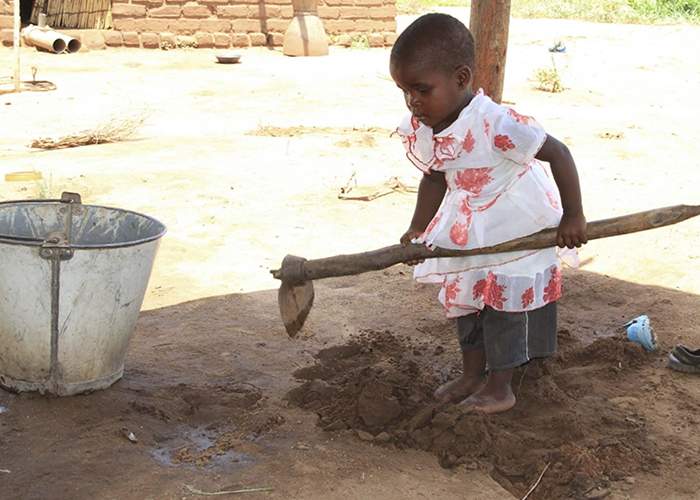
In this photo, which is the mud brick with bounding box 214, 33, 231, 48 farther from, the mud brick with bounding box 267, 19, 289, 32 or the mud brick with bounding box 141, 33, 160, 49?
the mud brick with bounding box 141, 33, 160, 49

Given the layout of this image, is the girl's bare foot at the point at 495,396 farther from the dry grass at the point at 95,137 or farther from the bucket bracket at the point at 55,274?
the dry grass at the point at 95,137

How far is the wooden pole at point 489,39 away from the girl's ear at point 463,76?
1.56 meters

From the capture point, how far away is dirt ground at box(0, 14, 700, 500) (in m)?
2.66

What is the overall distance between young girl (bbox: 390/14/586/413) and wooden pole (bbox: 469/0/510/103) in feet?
4.52

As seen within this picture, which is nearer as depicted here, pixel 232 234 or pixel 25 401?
pixel 25 401

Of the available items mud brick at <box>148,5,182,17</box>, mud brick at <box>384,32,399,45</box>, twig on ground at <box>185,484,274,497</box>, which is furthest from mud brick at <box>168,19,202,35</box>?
twig on ground at <box>185,484,274,497</box>

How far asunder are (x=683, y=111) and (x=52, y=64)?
23.1 ft

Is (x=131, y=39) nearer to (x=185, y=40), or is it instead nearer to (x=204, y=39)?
(x=185, y=40)

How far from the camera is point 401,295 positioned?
4.24m

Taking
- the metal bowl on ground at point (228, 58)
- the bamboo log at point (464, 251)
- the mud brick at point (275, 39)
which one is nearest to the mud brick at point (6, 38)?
the metal bowl on ground at point (228, 58)

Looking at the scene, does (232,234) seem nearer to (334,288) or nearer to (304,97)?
(334,288)

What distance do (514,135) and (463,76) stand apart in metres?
0.23

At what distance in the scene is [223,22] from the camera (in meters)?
12.4

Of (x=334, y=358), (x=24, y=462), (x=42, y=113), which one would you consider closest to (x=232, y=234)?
(x=334, y=358)
